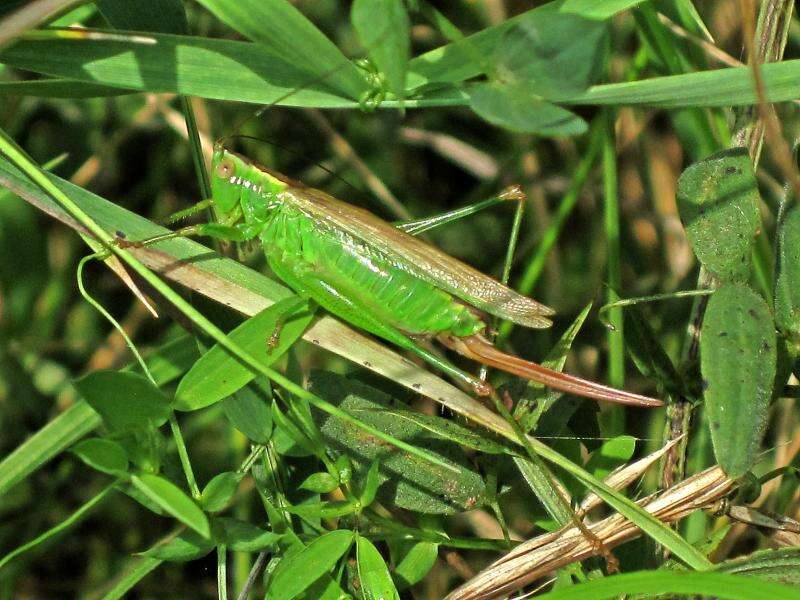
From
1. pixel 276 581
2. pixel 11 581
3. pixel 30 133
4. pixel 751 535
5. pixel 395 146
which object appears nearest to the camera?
pixel 276 581

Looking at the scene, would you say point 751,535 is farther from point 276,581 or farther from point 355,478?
point 276,581

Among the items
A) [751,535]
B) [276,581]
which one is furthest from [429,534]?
[751,535]

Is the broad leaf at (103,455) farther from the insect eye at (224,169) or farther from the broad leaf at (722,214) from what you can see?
the broad leaf at (722,214)

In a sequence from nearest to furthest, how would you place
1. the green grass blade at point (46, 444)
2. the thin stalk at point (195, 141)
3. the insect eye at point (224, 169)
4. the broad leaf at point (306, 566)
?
the broad leaf at point (306, 566)
the thin stalk at point (195, 141)
the green grass blade at point (46, 444)
the insect eye at point (224, 169)

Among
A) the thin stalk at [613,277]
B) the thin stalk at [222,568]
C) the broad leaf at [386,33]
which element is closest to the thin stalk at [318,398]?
the thin stalk at [222,568]

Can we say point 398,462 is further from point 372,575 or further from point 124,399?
point 124,399
